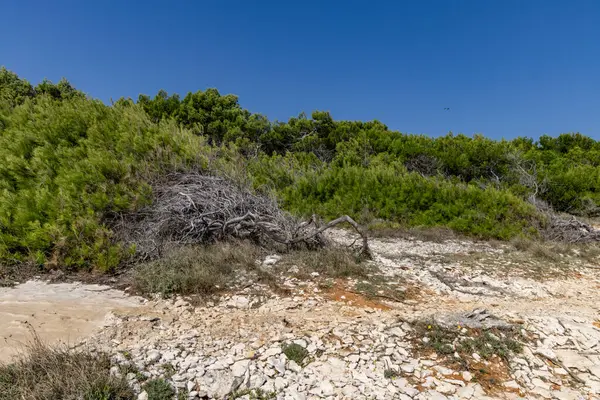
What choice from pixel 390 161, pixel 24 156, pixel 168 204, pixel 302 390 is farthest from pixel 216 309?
pixel 390 161

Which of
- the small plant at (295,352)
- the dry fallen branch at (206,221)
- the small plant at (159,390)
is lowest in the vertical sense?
the small plant at (159,390)

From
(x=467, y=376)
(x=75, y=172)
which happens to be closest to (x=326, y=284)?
(x=467, y=376)

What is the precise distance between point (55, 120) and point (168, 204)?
3899 mm

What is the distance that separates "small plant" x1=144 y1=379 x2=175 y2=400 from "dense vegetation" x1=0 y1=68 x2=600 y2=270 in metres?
3.94

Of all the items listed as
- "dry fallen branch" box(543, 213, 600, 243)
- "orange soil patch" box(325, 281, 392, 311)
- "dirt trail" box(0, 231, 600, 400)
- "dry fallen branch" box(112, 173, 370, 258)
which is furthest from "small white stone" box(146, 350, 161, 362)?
"dry fallen branch" box(543, 213, 600, 243)

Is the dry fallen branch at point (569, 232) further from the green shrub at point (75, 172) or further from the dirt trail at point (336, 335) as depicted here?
the green shrub at point (75, 172)

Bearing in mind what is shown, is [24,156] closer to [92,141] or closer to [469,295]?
[92,141]

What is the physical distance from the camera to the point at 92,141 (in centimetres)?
800

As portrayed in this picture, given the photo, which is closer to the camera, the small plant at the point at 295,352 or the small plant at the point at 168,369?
the small plant at the point at 168,369

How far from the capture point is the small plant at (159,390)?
2809 mm

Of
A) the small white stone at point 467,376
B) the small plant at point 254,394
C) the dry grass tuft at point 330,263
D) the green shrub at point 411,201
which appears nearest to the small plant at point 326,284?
the dry grass tuft at point 330,263

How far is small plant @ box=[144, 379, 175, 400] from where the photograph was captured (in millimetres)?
2809

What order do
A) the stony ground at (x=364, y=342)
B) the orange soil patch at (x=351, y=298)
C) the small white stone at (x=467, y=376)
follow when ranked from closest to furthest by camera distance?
the stony ground at (x=364, y=342) → the small white stone at (x=467, y=376) → the orange soil patch at (x=351, y=298)

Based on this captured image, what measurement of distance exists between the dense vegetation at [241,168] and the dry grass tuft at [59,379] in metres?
3.51
